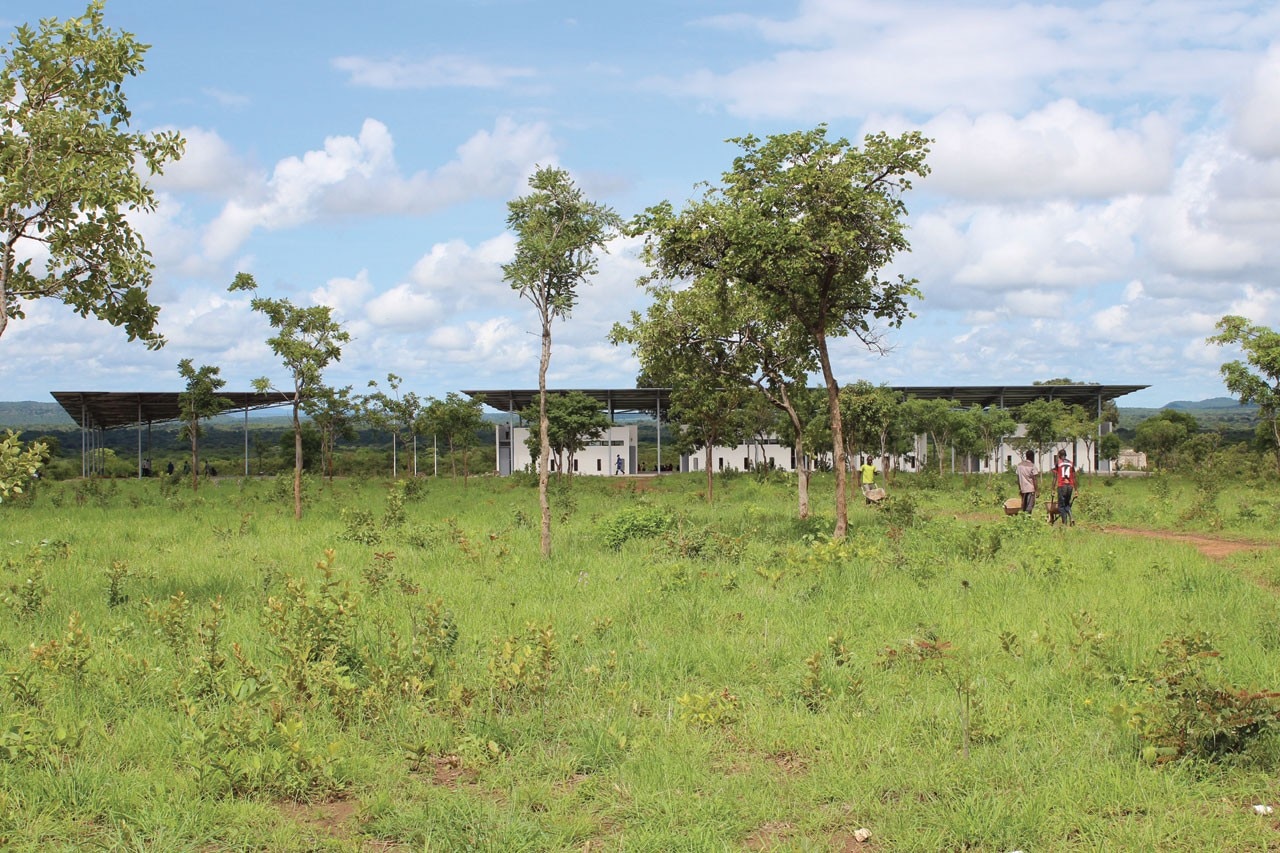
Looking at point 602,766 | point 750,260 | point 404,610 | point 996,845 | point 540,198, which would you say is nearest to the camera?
point 996,845

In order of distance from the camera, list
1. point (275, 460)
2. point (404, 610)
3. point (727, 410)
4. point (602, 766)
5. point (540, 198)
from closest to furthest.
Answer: point (602, 766)
point (404, 610)
point (540, 198)
point (727, 410)
point (275, 460)

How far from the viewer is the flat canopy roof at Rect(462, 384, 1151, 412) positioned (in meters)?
64.6

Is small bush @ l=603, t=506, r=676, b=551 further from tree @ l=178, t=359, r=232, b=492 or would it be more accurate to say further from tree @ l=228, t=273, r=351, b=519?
tree @ l=178, t=359, r=232, b=492

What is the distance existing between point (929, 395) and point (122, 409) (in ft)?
180

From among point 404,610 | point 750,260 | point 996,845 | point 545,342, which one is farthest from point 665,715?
point 750,260

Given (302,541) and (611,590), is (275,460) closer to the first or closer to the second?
(302,541)

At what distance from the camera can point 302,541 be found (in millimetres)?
17125

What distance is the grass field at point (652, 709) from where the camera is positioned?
17.4 feet

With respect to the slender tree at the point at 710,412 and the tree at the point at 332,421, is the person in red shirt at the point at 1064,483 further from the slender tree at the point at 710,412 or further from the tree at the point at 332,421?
the tree at the point at 332,421

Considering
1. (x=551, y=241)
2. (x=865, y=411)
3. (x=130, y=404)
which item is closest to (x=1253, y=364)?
(x=865, y=411)

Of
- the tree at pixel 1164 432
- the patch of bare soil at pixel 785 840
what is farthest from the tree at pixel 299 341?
the tree at pixel 1164 432

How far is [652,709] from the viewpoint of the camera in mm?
7070

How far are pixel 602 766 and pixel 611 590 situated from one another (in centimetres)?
535

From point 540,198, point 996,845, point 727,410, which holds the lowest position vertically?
point 996,845
